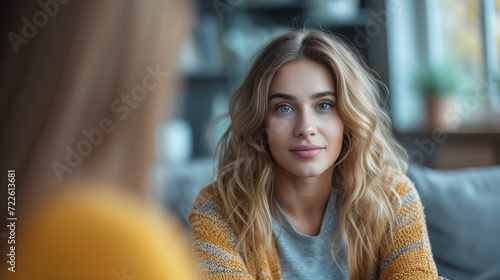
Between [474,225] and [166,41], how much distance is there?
134cm

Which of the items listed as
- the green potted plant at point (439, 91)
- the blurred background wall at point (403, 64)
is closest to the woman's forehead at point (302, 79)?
the blurred background wall at point (403, 64)

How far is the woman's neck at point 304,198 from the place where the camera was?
1.08 meters

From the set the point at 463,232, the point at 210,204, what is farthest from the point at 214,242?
the point at 463,232

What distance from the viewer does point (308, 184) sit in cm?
109

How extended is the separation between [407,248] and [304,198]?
0.81 feet

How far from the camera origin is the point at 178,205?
1.69 metres

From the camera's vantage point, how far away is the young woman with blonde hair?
945 mm

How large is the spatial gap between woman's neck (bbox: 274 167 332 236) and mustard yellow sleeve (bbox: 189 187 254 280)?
144 mm

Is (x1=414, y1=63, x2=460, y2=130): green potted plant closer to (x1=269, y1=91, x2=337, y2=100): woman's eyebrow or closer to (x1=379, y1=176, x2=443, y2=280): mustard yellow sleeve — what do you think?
(x1=379, y1=176, x2=443, y2=280): mustard yellow sleeve

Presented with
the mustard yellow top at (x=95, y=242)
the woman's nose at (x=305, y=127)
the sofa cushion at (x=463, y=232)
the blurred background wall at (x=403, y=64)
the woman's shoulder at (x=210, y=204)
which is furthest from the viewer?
the blurred background wall at (x=403, y=64)

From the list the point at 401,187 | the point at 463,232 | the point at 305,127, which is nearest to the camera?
the point at 305,127

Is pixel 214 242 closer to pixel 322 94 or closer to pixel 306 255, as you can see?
pixel 306 255

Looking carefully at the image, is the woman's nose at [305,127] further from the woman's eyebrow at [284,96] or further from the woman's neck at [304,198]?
the woman's neck at [304,198]

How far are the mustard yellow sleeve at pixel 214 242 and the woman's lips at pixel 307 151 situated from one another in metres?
0.23
